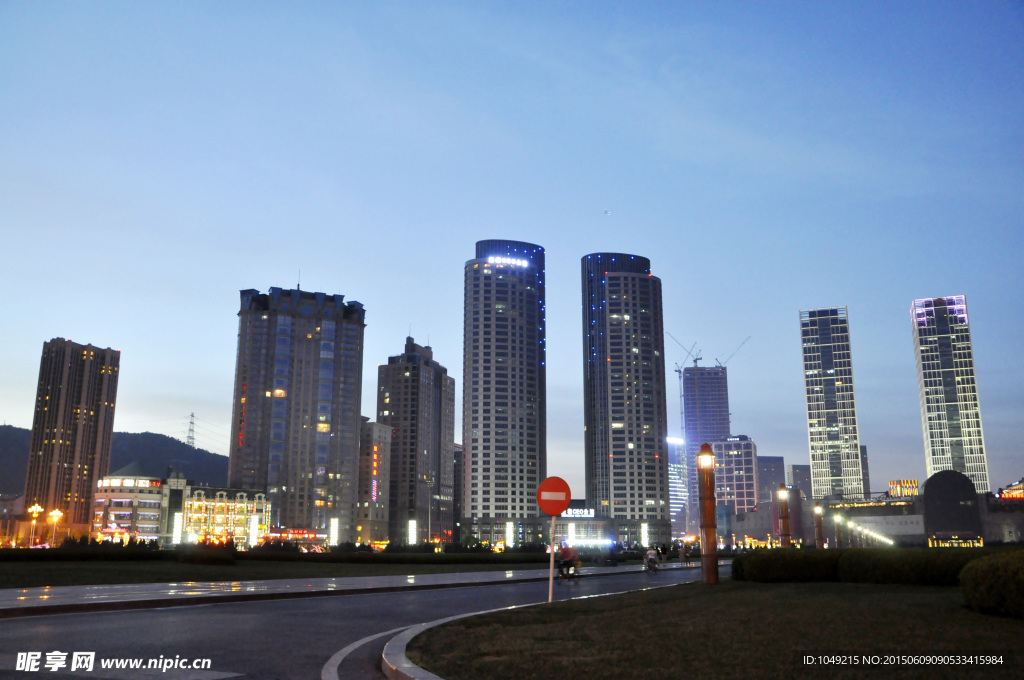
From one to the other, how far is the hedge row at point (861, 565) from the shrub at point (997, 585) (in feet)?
18.9

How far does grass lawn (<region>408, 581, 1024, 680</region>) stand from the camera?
948 cm

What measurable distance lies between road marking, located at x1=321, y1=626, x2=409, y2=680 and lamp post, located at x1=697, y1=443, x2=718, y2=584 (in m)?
13.5

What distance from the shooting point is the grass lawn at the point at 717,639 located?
9.48 metres

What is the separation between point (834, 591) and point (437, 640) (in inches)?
471

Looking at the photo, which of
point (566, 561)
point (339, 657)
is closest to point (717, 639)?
point (339, 657)

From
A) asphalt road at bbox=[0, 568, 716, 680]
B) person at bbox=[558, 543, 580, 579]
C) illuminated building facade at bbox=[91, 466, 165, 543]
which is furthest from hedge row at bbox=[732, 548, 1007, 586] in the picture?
illuminated building facade at bbox=[91, 466, 165, 543]

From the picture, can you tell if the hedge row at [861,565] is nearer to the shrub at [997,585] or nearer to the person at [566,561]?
the shrub at [997,585]

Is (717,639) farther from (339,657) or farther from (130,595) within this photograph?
(130,595)

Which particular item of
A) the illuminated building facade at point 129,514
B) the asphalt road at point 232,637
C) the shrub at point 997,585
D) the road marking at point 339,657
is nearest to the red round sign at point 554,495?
the asphalt road at point 232,637

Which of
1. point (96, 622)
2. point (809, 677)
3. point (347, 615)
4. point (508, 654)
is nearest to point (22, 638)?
point (96, 622)

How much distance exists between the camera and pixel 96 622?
609 inches

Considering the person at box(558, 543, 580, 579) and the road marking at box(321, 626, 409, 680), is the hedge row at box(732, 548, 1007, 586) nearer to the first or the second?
the person at box(558, 543, 580, 579)

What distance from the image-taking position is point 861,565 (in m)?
23.6

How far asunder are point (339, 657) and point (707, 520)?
1784 centimetres
